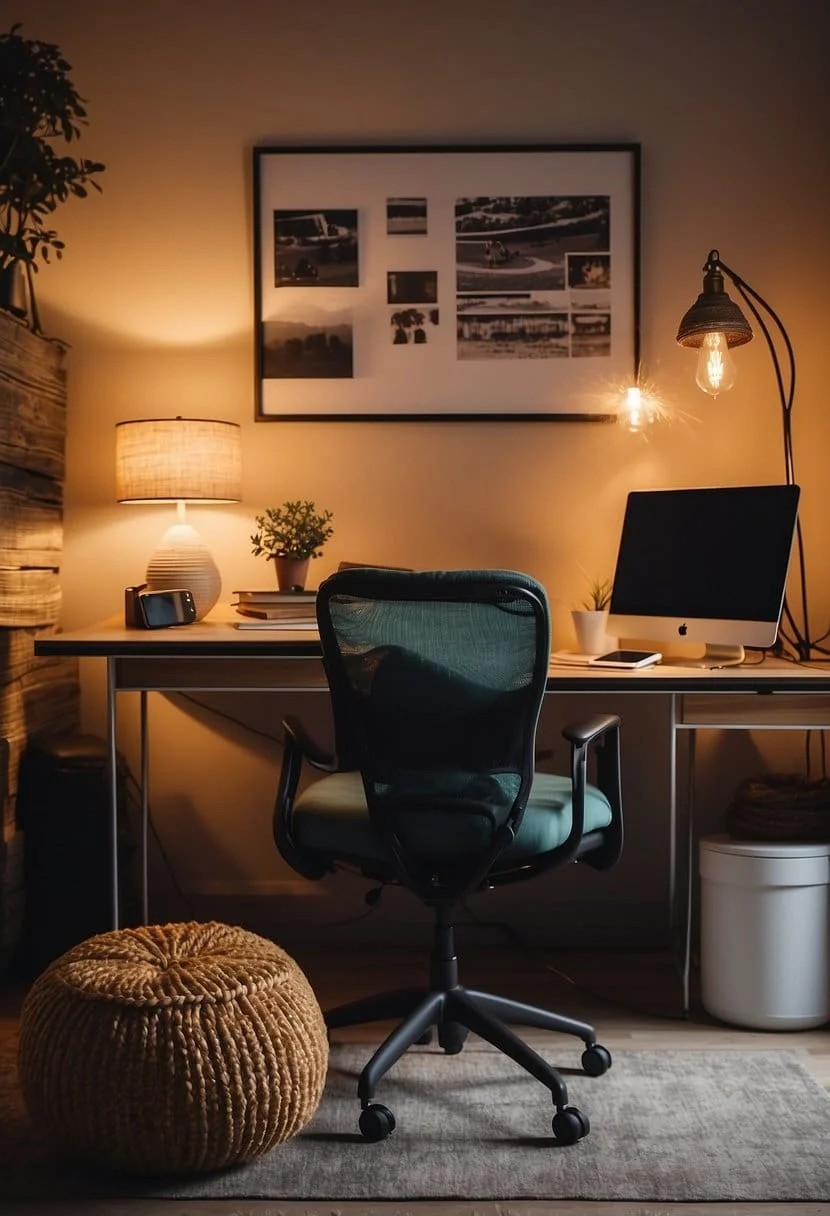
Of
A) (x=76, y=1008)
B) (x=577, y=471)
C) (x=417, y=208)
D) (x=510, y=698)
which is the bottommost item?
(x=76, y=1008)

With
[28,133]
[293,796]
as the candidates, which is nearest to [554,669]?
[293,796]

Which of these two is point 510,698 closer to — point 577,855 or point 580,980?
point 577,855

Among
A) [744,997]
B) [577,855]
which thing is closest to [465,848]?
[577,855]

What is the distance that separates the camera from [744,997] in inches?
105

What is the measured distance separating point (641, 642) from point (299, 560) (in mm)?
1018

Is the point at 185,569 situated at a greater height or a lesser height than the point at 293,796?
greater

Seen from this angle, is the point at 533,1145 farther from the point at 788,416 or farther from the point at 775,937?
the point at 788,416

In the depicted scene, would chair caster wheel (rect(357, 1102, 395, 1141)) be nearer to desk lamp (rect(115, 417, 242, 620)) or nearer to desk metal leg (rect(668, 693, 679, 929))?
desk metal leg (rect(668, 693, 679, 929))

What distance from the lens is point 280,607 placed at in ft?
9.80

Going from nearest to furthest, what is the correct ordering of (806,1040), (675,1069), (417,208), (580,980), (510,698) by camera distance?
(510,698), (675,1069), (806,1040), (580,980), (417,208)

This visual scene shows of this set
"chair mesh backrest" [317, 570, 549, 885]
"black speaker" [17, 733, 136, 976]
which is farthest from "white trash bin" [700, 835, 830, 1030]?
"black speaker" [17, 733, 136, 976]

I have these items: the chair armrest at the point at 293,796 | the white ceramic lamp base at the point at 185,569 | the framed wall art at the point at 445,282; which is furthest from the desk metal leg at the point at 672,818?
the white ceramic lamp base at the point at 185,569

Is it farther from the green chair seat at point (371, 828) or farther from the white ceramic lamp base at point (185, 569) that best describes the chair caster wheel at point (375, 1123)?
the white ceramic lamp base at point (185, 569)

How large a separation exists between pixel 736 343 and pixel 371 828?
1578mm
